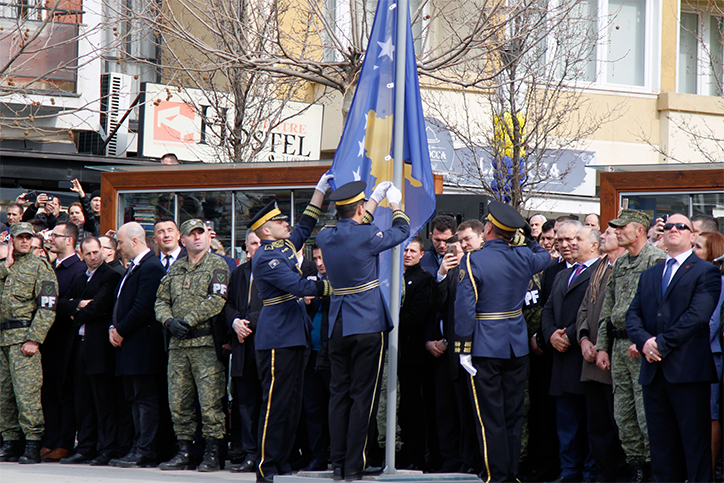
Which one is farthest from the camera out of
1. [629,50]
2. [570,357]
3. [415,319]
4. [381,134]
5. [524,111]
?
[629,50]

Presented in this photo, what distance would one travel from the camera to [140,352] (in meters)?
8.98

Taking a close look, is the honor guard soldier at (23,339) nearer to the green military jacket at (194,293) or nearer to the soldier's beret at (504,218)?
the green military jacket at (194,293)

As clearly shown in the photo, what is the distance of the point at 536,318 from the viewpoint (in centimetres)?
829

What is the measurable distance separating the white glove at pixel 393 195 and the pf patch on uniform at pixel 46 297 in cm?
433

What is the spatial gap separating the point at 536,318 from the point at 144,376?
3800 millimetres

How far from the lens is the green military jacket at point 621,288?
737 cm

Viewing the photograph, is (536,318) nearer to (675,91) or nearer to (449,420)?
(449,420)

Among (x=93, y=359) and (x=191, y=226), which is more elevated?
(x=191, y=226)

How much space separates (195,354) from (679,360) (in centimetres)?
434

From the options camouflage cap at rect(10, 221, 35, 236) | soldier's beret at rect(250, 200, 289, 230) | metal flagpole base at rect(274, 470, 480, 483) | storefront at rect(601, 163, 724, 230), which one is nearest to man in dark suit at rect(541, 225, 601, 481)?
metal flagpole base at rect(274, 470, 480, 483)

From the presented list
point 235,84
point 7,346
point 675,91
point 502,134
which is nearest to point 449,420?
point 7,346

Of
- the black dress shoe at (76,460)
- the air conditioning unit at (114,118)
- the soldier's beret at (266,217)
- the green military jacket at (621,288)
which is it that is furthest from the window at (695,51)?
the black dress shoe at (76,460)

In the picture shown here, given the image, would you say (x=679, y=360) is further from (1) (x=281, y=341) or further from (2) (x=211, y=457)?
(2) (x=211, y=457)

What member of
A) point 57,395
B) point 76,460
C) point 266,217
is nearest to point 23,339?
point 57,395
